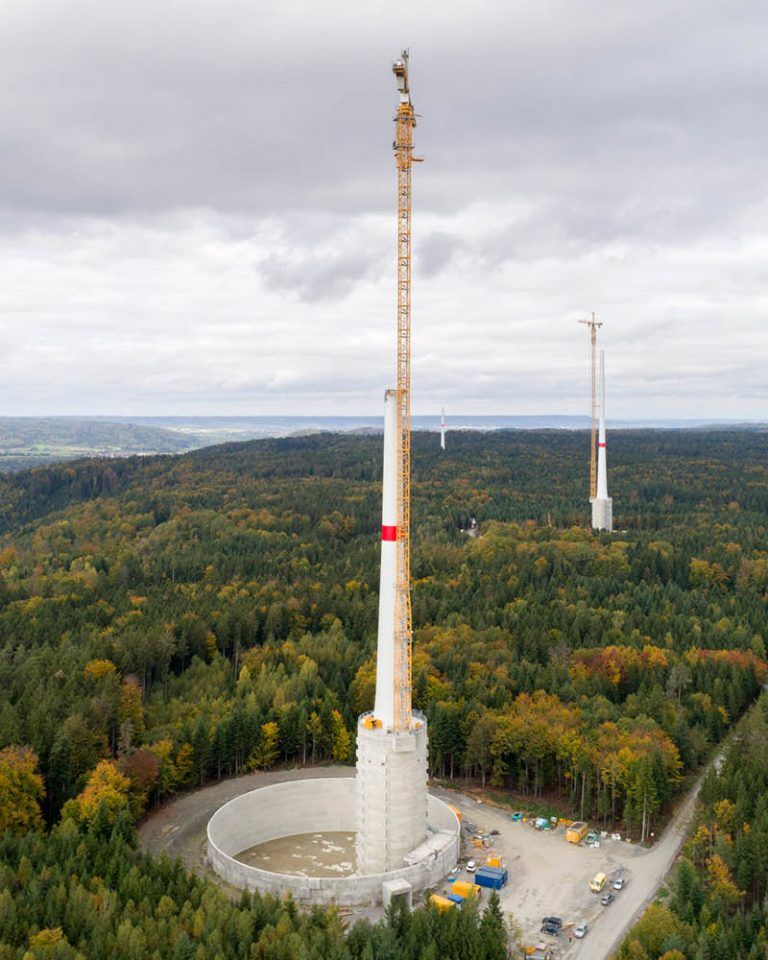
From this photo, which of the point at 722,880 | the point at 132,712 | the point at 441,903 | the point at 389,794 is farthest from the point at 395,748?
the point at 132,712

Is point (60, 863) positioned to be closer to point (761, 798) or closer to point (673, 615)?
point (761, 798)

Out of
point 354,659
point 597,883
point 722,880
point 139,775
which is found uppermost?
point 354,659

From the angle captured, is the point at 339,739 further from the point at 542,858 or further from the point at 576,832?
the point at 542,858

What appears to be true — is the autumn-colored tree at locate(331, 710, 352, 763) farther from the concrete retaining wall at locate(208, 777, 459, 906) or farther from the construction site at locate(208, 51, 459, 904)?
the construction site at locate(208, 51, 459, 904)

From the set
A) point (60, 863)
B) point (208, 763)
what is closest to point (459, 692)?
point (208, 763)

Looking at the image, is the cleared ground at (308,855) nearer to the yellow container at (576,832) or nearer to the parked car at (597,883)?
the yellow container at (576,832)
